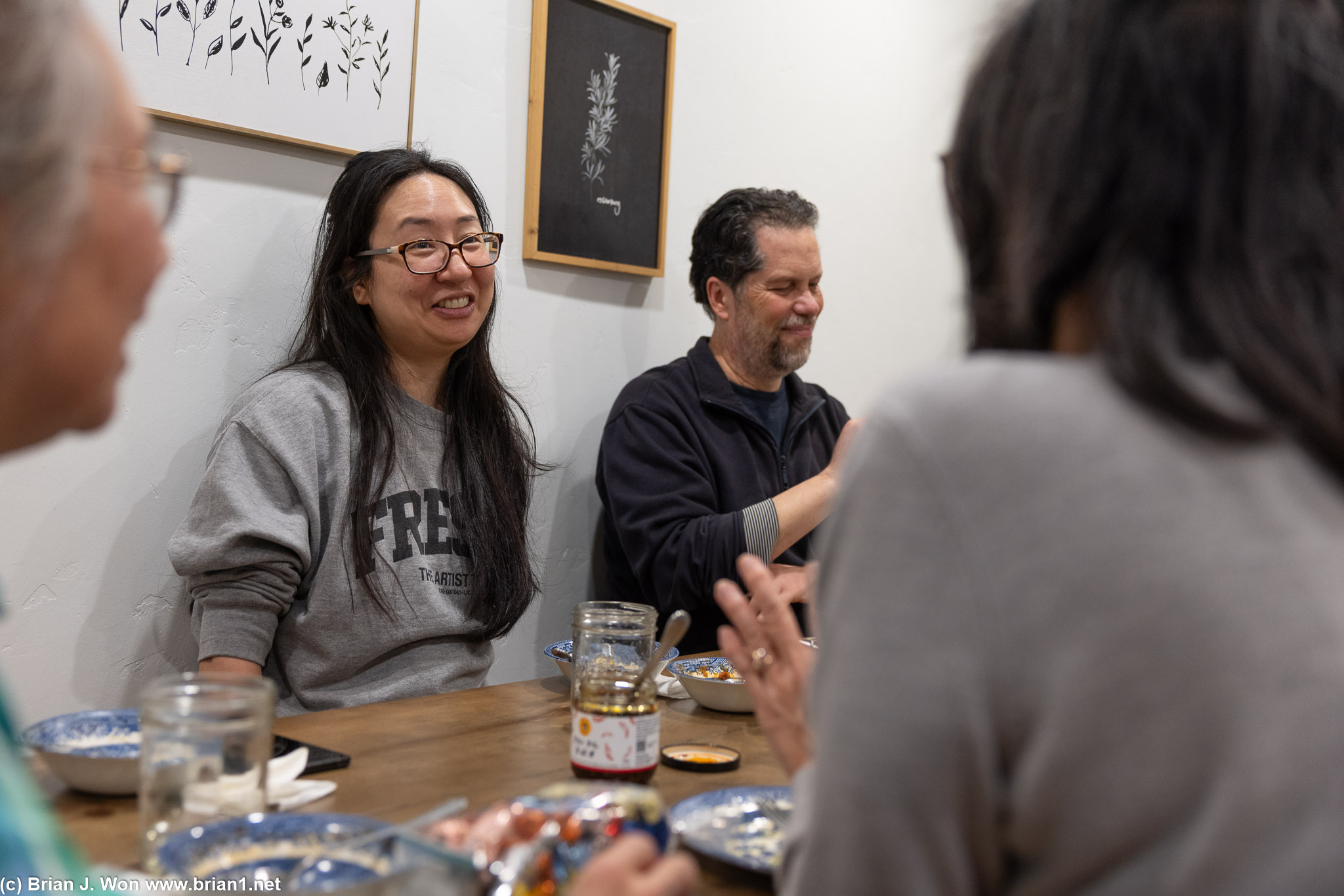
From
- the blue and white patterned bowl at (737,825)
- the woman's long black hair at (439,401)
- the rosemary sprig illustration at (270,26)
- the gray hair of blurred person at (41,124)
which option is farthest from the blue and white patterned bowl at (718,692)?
the rosemary sprig illustration at (270,26)

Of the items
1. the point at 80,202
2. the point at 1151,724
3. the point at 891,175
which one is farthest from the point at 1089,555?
the point at 891,175

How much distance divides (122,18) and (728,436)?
1.42 m

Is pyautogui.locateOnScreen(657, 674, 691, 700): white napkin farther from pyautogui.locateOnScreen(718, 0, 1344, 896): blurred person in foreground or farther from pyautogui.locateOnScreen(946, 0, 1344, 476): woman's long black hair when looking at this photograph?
pyautogui.locateOnScreen(946, 0, 1344, 476): woman's long black hair

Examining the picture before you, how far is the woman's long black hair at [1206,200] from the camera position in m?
0.57

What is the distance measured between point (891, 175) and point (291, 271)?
2.03 m

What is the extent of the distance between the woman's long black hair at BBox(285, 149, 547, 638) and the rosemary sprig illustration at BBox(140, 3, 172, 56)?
1.21 ft

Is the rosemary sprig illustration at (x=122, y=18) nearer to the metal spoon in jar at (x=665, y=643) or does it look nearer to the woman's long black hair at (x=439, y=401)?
the woman's long black hair at (x=439, y=401)

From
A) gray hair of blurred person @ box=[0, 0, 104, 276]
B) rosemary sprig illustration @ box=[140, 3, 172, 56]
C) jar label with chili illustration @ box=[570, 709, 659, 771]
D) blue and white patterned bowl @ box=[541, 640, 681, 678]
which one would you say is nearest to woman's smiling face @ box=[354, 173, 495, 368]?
rosemary sprig illustration @ box=[140, 3, 172, 56]

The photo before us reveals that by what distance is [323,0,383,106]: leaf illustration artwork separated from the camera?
79.0 inches

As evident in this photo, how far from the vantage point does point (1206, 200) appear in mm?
584

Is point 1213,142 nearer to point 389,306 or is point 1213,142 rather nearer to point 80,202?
point 80,202

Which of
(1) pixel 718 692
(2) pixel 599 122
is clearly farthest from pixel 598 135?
(1) pixel 718 692

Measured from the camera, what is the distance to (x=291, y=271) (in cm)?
201

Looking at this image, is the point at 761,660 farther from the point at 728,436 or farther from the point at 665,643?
the point at 728,436
